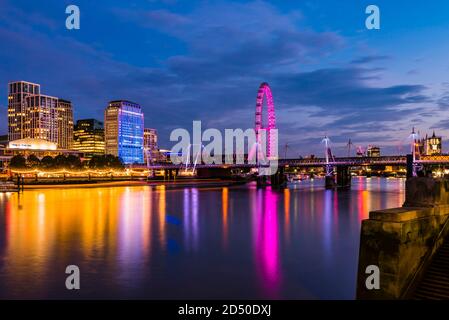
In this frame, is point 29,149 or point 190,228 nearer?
point 190,228

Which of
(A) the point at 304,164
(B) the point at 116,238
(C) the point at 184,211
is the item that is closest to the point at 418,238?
(B) the point at 116,238

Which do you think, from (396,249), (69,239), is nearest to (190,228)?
(69,239)

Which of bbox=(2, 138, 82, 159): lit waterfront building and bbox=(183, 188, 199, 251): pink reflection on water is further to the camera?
bbox=(2, 138, 82, 159): lit waterfront building

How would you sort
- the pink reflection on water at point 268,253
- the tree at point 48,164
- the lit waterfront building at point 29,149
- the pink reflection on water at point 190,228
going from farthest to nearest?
the lit waterfront building at point 29,149 < the tree at point 48,164 < the pink reflection on water at point 190,228 < the pink reflection on water at point 268,253

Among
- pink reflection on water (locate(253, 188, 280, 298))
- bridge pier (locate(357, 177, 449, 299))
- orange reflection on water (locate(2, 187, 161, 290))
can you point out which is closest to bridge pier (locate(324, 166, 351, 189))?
pink reflection on water (locate(253, 188, 280, 298))

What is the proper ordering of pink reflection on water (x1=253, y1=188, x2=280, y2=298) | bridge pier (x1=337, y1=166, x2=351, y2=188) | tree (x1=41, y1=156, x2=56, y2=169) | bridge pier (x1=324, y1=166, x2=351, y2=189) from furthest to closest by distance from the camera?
tree (x1=41, y1=156, x2=56, y2=169), bridge pier (x1=337, y1=166, x2=351, y2=188), bridge pier (x1=324, y1=166, x2=351, y2=189), pink reflection on water (x1=253, y1=188, x2=280, y2=298)

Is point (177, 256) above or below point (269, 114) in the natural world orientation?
below

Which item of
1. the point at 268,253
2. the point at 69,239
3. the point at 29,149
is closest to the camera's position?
the point at 268,253

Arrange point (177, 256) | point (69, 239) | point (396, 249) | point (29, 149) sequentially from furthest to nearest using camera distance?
point (29, 149) → point (69, 239) → point (177, 256) → point (396, 249)

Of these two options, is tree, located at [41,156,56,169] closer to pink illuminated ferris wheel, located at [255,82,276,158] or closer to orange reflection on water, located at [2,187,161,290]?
pink illuminated ferris wheel, located at [255,82,276,158]

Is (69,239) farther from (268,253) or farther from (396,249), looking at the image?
(396,249)

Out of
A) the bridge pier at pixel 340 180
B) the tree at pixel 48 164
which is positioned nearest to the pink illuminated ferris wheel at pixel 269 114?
the bridge pier at pixel 340 180

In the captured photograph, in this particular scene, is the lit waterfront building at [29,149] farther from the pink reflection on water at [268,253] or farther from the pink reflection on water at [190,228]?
Answer: the pink reflection on water at [268,253]
